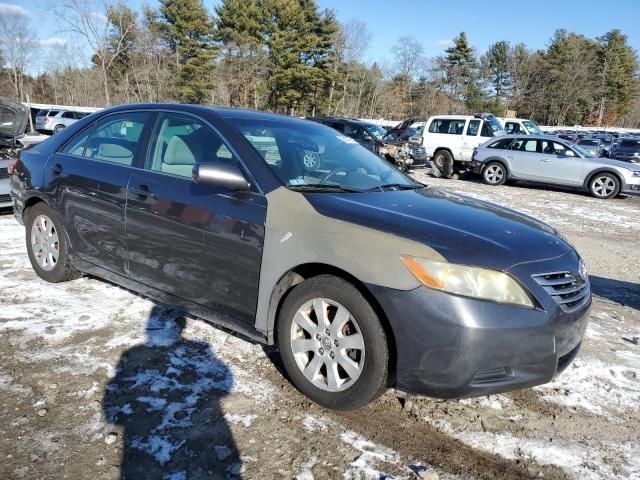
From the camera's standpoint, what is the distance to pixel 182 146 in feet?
11.3

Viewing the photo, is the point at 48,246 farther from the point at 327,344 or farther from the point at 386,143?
the point at 386,143

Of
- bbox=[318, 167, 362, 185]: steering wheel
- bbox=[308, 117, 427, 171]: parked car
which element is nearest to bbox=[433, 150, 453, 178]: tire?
bbox=[308, 117, 427, 171]: parked car

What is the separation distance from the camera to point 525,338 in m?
2.39

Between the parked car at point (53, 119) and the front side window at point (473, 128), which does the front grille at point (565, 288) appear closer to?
the front side window at point (473, 128)

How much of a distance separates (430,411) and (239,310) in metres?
1.28

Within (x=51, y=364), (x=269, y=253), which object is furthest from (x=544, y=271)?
(x=51, y=364)

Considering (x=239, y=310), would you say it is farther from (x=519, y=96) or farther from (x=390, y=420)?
(x=519, y=96)

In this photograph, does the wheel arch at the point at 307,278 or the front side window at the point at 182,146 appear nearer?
the wheel arch at the point at 307,278

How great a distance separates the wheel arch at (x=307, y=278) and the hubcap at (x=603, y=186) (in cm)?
1259

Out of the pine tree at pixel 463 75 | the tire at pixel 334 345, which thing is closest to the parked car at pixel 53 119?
the tire at pixel 334 345

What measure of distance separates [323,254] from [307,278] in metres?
0.25

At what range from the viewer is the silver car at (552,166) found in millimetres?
12645

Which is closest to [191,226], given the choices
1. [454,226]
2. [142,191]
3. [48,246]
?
[142,191]

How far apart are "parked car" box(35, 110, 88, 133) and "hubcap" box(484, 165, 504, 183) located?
73.7 ft
